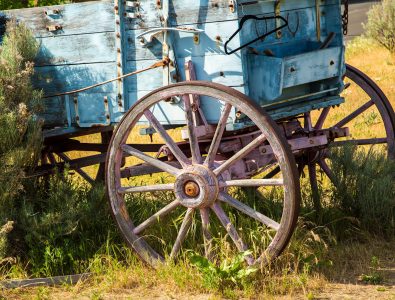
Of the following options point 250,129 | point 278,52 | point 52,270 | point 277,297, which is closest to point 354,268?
point 277,297

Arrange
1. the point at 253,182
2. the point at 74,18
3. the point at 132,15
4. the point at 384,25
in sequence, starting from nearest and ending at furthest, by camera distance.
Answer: the point at 253,182 → the point at 132,15 → the point at 74,18 → the point at 384,25

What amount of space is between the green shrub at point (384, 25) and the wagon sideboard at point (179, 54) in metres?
8.16

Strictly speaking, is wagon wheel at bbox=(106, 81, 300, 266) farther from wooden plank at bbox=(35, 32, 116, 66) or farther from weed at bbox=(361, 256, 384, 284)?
weed at bbox=(361, 256, 384, 284)

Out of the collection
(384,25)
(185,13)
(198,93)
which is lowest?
(198,93)

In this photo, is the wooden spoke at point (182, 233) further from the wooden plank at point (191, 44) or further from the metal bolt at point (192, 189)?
the wooden plank at point (191, 44)

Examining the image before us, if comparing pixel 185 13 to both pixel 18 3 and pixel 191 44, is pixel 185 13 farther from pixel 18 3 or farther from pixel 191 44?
pixel 18 3

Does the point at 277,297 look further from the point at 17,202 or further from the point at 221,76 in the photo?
the point at 17,202

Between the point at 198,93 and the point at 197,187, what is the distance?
59cm

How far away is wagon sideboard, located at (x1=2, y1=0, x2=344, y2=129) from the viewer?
5504 mm

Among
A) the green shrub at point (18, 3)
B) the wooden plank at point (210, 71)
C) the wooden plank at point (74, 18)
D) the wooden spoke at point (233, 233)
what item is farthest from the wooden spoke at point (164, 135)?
the green shrub at point (18, 3)

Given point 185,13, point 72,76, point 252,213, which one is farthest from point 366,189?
point 72,76

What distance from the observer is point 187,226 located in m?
5.58

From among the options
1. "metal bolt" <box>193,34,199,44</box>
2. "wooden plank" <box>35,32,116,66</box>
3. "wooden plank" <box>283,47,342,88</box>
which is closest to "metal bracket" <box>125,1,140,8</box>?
A: "wooden plank" <box>35,32,116,66</box>

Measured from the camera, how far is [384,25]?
14.4m
